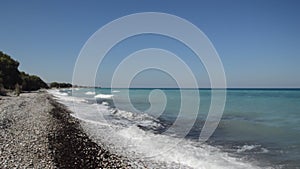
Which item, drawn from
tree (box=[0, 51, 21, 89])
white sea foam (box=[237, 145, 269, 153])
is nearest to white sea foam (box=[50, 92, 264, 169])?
white sea foam (box=[237, 145, 269, 153])

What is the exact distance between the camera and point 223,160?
10.6m

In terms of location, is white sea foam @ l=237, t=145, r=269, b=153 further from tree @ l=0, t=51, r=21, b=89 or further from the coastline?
tree @ l=0, t=51, r=21, b=89

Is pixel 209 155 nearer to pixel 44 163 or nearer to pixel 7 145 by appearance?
pixel 44 163

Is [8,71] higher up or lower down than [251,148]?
higher up

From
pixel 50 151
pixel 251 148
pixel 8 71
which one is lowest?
pixel 251 148

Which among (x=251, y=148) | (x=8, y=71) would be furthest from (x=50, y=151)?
(x=8, y=71)

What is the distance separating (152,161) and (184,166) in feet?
3.82

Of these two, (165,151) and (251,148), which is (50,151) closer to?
(165,151)

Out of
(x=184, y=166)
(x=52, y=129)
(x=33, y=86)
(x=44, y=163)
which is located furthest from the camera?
(x=33, y=86)

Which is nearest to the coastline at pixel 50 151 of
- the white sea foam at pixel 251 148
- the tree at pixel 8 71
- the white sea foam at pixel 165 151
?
the white sea foam at pixel 165 151

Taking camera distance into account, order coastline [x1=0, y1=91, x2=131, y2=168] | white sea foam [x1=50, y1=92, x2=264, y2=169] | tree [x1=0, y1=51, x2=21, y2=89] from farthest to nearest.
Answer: tree [x1=0, y1=51, x2=21, y2=89]
white sea foam [x1=50, y1=92, x2=264, y2=169]
coastline [x1=0, y1=91, x2=131, y2=168]

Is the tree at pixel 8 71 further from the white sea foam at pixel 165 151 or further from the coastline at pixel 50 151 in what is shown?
the white sea foam at pixel 165 151

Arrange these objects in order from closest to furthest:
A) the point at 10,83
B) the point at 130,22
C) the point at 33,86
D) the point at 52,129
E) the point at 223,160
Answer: the point at 223,160, the point at 52,129, the point at 130,22, the point at 10,83, the point at 33,86

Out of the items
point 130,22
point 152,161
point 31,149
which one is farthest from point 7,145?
point 130,22
